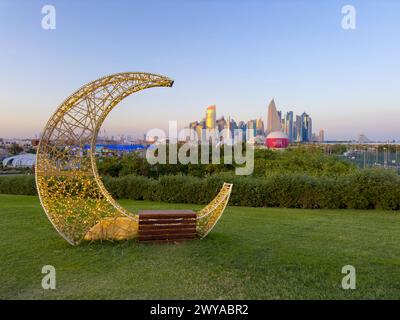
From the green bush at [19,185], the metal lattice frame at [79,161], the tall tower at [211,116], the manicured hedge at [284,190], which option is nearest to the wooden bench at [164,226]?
the metal lattice frame at [79,161]

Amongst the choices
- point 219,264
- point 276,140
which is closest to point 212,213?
point 219,264

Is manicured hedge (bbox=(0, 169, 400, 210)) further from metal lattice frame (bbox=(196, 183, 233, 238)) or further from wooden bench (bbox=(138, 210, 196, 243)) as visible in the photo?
wooden bench (bbox=(138, 210, 196, 243))

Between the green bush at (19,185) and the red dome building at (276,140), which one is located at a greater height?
the red dome building at (276,140)

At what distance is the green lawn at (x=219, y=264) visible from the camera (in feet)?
15.9

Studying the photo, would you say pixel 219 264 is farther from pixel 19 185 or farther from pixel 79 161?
pixel 19 185

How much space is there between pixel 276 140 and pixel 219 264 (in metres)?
38.2

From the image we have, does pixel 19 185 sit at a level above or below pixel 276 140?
below

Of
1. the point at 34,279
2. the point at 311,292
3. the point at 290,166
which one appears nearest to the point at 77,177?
the point at 34,279

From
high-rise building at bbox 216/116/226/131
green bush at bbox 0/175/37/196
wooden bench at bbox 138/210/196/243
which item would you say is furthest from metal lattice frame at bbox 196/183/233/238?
high-rise building at bbox 216/116/226/131

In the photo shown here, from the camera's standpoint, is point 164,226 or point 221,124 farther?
point 221,124

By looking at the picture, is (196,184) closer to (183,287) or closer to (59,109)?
(59,109)

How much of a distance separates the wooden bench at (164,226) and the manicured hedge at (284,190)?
6.72 m

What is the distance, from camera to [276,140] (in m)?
43.1

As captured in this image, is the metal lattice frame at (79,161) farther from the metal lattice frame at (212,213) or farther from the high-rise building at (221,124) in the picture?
the high-rise building at (221,124)
